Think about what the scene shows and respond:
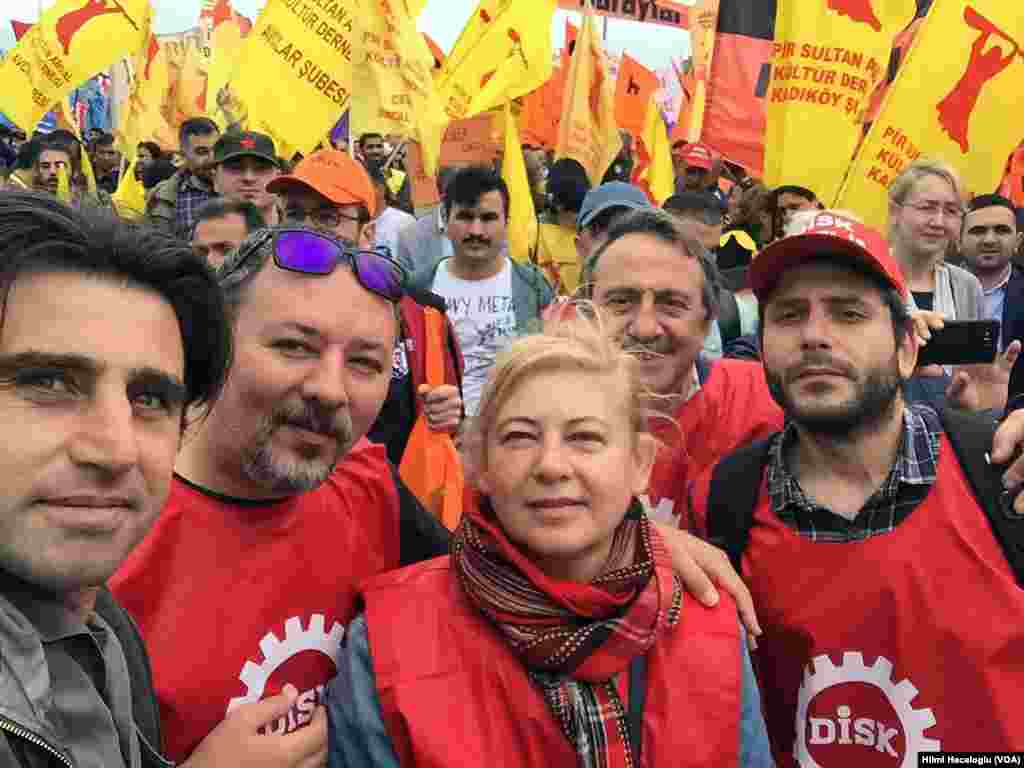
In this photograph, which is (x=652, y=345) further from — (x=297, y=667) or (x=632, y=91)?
(x=632, y=91)

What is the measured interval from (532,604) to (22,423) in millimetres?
1004

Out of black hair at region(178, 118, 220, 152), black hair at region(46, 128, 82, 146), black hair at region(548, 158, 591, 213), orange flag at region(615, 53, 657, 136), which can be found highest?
orange flag at region(615, 53, 657, 136)

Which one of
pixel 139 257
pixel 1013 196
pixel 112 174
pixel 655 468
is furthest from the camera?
pixel 112 174

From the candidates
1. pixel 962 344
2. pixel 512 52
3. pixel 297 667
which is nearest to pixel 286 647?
pixel 297 667

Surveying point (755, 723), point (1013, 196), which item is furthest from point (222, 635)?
point (1013, 196)

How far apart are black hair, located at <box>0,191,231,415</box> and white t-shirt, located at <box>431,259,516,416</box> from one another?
3.89 metres

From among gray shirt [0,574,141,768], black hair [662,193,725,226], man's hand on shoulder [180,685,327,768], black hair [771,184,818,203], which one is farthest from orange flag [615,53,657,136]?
gray shirt [0,574,141,768]

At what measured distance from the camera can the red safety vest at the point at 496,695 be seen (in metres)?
1.99

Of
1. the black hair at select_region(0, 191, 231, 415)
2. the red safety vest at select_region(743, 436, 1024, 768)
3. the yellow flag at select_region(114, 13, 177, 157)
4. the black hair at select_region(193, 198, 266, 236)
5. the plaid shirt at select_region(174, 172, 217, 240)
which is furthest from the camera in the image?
the yellow flag at select_region(114, 13, 177, 157)

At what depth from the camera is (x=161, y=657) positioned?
83.0 inches

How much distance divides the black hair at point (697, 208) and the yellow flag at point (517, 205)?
1.51 metres

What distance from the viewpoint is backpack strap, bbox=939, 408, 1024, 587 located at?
232 cm

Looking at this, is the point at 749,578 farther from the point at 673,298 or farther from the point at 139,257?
the point at 139,257

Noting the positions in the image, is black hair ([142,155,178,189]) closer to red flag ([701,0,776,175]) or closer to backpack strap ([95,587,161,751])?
red flag ([701,0,776,175])
